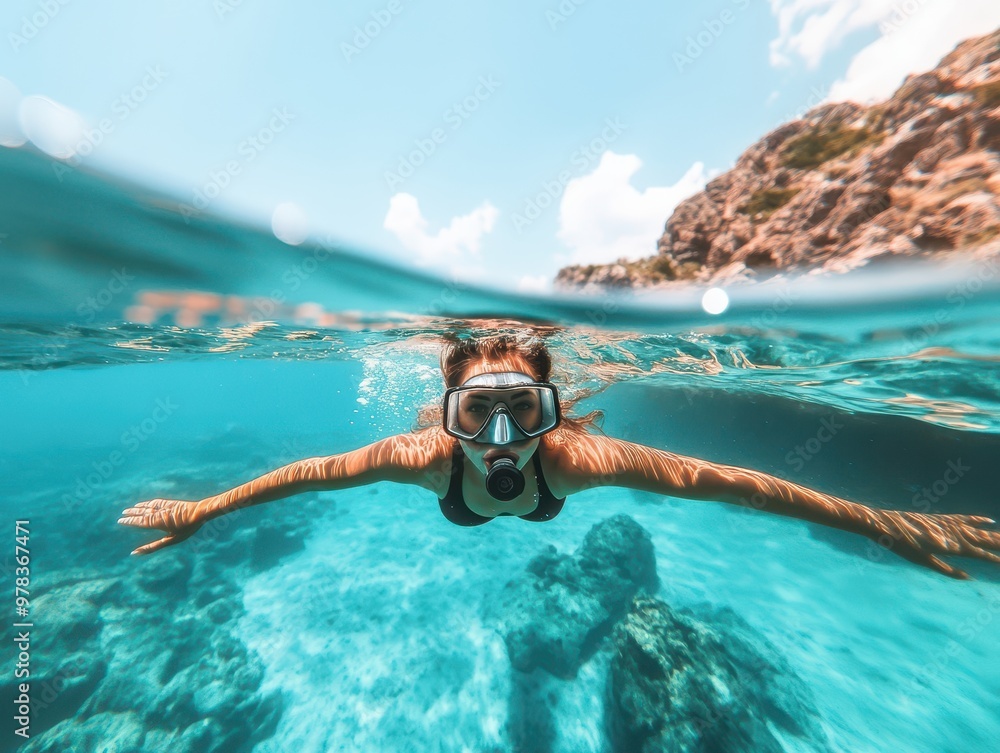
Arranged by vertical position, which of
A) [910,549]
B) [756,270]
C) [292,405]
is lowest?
[292,405]

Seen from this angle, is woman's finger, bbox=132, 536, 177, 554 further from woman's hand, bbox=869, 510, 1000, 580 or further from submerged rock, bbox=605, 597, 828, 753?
submerged rock, bbox=605, 597, 828, 753

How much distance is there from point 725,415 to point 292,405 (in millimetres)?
135188

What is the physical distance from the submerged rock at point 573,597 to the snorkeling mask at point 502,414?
629cm

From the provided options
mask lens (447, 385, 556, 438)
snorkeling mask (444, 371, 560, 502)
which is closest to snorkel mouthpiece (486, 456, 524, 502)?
snorkeling mask (444, 371, 560, 502)

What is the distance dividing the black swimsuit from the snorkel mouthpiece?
2.02 feet

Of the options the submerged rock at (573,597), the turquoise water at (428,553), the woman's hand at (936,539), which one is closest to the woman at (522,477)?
the woman's hand at (936,539)

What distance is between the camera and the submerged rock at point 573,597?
7.62 meters

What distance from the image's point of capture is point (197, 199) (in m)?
4.36

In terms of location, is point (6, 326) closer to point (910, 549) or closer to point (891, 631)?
point (910, 549)

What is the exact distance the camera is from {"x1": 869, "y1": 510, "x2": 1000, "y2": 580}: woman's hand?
2900mm

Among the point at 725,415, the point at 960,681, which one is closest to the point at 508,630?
the point at 960,681

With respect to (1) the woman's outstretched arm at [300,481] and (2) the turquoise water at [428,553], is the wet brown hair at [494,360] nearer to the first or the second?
(1) the woman's outstretched arm at [300,481]

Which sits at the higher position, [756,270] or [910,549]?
[756,270]

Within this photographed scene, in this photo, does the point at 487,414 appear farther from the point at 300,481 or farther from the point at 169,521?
the point at 169,521
